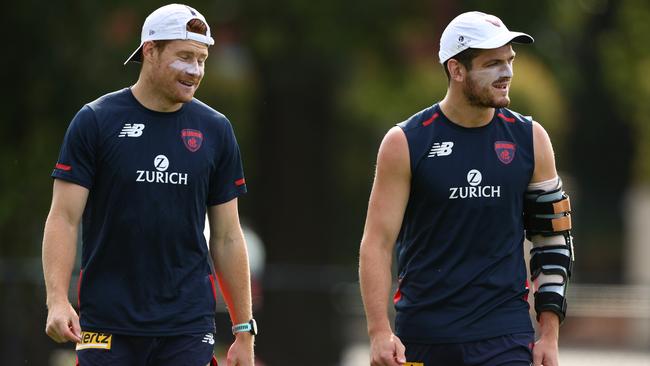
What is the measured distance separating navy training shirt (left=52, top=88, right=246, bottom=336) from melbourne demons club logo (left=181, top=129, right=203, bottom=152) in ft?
0.03

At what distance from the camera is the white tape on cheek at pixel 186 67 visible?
23.9ft

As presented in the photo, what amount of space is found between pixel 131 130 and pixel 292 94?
12694mm

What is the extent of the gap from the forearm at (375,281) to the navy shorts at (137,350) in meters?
0.83

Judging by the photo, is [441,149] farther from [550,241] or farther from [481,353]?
[481,353]

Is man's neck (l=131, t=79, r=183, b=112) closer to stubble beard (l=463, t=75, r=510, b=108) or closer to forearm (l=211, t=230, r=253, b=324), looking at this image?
forearm (l=211, t=230, r=253, b=324)

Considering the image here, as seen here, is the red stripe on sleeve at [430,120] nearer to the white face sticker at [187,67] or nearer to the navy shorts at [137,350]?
the white face sticker at [187,67]

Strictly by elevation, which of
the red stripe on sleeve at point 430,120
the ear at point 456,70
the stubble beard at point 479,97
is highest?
the ear at point 456,70

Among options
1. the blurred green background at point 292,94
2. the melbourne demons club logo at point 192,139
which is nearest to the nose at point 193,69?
the melbourne demons club logo at point 192,139

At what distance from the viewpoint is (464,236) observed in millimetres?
7246

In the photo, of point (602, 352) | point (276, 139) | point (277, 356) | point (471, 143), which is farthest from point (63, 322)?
point (602, 352)

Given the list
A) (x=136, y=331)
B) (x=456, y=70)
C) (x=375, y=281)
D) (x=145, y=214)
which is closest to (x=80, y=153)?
(x=145, y=214)

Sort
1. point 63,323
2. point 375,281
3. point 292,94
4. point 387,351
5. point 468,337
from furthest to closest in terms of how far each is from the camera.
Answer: point 292,94 < point 375,281 < point 468,337 < point 387,351 < point 63,323

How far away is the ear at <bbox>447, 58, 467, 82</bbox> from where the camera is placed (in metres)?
7.36

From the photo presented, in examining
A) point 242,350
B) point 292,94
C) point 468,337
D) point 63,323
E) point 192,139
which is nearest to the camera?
point 63,323
